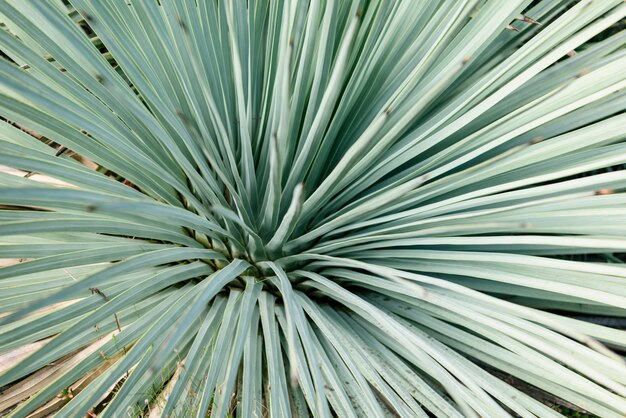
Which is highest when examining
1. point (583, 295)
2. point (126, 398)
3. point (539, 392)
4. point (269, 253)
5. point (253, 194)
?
point (253, 194)

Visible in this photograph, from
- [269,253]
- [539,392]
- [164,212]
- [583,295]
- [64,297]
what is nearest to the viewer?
[64,297]

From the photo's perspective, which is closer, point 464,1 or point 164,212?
point 164,212

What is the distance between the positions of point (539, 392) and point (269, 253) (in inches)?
32.4

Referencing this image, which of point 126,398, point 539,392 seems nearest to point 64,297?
point 126,398

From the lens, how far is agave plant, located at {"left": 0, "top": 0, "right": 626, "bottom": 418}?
1133 mm

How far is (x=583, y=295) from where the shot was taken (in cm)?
117

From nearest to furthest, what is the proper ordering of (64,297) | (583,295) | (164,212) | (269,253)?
1. (64,297)
2. (164,212)
3. (583,295)
4. (269,253)

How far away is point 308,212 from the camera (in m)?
1.37

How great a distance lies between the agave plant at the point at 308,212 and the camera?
1133 mm

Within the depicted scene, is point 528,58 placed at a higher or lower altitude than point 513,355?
higher

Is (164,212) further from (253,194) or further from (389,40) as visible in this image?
(389,40)

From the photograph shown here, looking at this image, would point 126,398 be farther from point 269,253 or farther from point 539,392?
point 539,392

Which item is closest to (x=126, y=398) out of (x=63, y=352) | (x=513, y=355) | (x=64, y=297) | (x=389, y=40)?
(x=63, y=352)

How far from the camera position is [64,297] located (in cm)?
88
